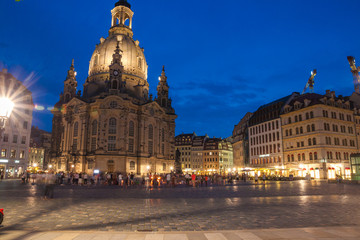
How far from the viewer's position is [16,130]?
6275 centimetres

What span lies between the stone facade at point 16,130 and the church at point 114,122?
10.9 m

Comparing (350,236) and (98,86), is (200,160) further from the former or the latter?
(350,236)

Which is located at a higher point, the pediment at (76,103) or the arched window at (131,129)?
the pediment at (76,103)

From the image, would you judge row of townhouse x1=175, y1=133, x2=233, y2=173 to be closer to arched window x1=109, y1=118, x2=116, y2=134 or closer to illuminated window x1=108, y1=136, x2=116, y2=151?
arched window x1=109, y1=118, x2=116, y2=134

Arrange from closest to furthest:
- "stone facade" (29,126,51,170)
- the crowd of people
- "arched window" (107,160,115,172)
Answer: the crowd of people, "arched window" (107,160,115,172), "stone facade" (29,126,51,170)

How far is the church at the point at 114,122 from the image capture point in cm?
6894

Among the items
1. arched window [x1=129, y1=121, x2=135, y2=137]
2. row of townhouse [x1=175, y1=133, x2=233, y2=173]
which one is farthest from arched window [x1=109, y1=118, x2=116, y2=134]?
row of townhouse [x1=175, y1=133, x2=233, y2=173]

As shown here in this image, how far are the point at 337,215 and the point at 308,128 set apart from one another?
189 ft

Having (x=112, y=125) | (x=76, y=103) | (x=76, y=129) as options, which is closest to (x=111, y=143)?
(x=112, y=125)

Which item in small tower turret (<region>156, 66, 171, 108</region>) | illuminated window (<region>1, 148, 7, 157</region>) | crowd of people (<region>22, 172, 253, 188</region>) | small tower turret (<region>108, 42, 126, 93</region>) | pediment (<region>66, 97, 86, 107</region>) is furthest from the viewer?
small tower turret (<region>156, 66, 171, 108</region>)

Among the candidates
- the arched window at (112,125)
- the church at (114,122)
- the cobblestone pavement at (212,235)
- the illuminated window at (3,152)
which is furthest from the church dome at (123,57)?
the cobblestone pavement at (212,235)

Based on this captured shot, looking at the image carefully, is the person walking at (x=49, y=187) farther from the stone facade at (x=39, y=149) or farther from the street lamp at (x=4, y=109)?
the stone facade at (x=39, y=149)

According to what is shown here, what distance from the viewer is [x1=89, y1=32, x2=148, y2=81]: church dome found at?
84.5 metres

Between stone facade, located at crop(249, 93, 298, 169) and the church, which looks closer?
the church
